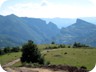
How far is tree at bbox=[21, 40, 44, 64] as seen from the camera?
41.8 feet

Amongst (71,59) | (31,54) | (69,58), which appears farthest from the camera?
(31,54)

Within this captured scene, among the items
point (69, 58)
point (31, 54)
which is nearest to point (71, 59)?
point (69, 58)

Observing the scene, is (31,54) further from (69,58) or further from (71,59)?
(71,59)

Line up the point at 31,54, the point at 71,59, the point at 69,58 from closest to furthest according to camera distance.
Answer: the point at 71,59
the point at 69,58
the point at 31,54

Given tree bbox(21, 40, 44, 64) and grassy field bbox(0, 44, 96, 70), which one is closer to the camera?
grassy field bbox(0, 44, 96, 70)

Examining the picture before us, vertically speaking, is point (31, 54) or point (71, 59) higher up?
point (31, 54)

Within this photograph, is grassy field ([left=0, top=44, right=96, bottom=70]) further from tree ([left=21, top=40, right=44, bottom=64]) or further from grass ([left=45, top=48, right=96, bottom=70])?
tree ([left=21, top=40, right=44, bottom=64])

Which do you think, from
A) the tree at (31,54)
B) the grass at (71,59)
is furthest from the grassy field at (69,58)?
the tree at (31,54)

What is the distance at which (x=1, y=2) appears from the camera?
7414 millimetres

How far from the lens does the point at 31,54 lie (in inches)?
536

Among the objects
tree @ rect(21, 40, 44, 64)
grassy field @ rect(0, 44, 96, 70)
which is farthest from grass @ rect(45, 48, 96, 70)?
tree @ rect(21, 40, 44, 64)

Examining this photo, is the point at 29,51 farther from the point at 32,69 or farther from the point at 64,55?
the point at 32,69

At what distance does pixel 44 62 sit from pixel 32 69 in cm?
238

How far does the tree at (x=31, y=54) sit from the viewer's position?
12.7 m
